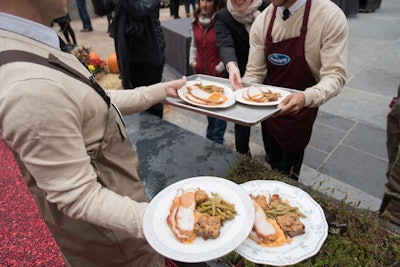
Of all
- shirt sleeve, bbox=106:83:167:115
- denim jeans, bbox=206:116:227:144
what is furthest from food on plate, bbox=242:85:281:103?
denim jeans, bbox=206:116:227:144

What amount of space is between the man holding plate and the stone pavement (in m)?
0.55

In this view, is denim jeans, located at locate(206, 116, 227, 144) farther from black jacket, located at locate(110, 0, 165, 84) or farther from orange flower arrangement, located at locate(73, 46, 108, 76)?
orange flower arrangement, located at locate(73, 46, 108, 76)

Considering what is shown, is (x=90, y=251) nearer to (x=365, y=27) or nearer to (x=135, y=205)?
(x=135, y=205)

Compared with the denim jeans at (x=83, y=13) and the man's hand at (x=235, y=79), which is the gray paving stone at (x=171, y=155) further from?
the denim jeans at (x=83, y=13)

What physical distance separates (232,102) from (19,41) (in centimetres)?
158

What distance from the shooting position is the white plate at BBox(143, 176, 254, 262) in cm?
102

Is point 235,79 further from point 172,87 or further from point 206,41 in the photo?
point 206,41

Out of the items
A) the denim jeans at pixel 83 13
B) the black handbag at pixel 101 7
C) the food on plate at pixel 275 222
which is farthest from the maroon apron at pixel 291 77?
the denim jeans at pixel 83 13

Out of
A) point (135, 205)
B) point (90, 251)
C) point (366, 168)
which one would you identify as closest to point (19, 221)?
point (90, 251)

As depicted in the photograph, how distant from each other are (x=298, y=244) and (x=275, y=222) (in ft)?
0.48

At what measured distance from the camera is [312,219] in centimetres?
129

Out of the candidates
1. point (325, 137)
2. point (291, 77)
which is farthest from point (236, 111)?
point (325, 137)

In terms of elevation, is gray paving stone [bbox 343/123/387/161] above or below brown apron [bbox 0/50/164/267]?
below

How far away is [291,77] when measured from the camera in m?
2.43
